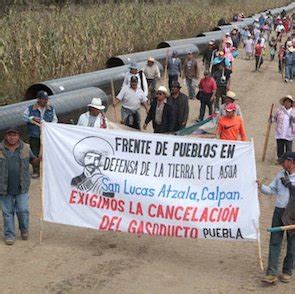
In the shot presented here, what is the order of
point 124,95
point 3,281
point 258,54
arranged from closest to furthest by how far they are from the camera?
point 3,281
point 124,95
point 258,54

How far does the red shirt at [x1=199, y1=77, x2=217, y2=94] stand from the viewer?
1502cm

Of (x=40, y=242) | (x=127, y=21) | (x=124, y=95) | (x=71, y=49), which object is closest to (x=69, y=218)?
(x=40, y=242)

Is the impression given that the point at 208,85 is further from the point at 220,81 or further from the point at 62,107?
the point at 62,107

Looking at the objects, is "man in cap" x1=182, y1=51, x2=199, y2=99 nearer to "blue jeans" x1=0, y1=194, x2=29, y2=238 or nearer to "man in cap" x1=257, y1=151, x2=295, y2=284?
"blue jeans" x1=0, y1=194, x2=29, y2=238

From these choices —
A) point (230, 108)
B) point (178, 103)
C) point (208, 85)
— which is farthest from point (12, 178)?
point (208, 85)

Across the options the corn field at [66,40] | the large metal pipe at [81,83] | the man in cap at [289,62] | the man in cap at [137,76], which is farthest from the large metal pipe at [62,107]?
the man in cap at [289,62]

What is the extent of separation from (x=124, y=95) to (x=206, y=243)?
4768 millimetres

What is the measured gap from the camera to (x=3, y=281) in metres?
6.88

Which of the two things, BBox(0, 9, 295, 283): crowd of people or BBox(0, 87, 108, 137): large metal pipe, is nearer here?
BBox(0, 9, 295, 283): crowd of people

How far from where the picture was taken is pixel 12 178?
305 inches

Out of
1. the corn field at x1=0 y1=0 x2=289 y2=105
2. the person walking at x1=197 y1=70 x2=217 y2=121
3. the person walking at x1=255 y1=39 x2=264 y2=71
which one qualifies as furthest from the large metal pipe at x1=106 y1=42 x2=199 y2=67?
the person walking at x1=197 y1=70 x2=217 y2=121

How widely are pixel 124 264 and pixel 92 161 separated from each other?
1.44 metres

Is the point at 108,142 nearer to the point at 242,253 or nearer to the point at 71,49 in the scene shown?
the point at 242,253

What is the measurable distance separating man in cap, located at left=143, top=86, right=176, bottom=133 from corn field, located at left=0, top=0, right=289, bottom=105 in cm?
497
